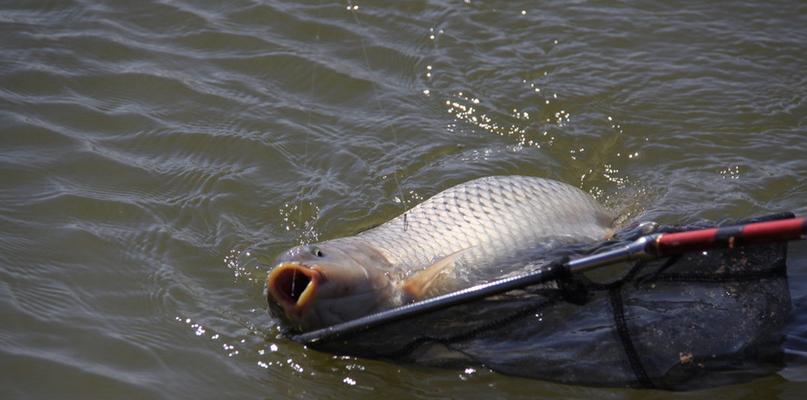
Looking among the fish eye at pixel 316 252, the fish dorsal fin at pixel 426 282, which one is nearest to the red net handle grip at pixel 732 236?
the fish dorsal fin at pixel 426 282

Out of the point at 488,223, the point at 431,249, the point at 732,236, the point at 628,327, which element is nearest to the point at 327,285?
the point at 431,249

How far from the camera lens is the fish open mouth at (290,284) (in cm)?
362

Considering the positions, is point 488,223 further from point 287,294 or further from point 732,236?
point 732,236

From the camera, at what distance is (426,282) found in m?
3.99

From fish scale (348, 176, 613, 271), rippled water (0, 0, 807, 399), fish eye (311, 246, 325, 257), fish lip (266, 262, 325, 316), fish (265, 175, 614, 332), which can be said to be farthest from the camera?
fish scale (348, 176, 613, 271)

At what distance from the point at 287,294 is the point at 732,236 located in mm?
1525

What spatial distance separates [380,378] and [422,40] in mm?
3398

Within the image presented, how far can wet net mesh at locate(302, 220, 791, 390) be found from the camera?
369 centimetres

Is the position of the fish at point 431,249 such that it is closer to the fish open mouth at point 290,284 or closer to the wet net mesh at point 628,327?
the fish open mouth at point 290,284

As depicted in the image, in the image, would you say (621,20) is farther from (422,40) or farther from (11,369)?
(11,369)

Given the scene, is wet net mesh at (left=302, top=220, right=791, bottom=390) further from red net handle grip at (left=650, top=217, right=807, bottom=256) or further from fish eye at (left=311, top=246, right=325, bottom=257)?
red net handle grip at (left=650, top=217, right=807, bottom=256)

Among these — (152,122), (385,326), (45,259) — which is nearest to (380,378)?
(385,326)

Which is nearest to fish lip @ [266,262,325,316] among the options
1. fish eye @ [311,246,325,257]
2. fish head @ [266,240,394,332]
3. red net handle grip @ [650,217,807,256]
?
fish head @ [266,240,394,332]

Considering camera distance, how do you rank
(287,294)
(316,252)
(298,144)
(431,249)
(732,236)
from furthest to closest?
(298,144) → (431,249) → (316,252) → (287,294) → (732,236)
